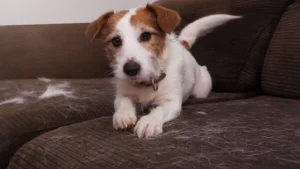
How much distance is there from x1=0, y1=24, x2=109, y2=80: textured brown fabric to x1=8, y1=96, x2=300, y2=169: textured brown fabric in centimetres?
113

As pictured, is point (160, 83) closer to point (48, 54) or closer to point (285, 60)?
point (285, 60)

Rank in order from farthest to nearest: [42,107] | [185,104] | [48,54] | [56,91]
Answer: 1. [48,54]
2. [56,91]
3. [185,104]
4. [42,107]

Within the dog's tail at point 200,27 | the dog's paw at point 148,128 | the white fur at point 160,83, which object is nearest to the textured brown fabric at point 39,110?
the white fur at point 160,83

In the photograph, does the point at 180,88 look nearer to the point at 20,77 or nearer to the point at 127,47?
the point at 127,47

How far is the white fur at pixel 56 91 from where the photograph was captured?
1.63 metres

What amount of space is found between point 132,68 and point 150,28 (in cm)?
24

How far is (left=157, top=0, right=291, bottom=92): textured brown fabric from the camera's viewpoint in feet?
5.74

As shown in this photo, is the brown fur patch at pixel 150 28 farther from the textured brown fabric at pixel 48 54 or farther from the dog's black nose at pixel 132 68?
the textured brown fabric at pixel 48 54

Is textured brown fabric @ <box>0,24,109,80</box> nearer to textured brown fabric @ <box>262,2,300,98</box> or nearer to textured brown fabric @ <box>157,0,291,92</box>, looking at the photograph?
textured brown fabric @ <box>157,0,291,92</box>

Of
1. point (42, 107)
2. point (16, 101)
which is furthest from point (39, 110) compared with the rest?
point (16, 101)

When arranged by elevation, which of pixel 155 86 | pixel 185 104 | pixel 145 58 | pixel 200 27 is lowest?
pixel 185 104

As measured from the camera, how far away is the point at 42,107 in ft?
4.50

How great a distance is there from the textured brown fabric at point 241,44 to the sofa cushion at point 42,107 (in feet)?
0.28

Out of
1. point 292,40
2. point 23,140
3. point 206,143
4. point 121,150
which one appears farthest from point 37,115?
point 292,40
